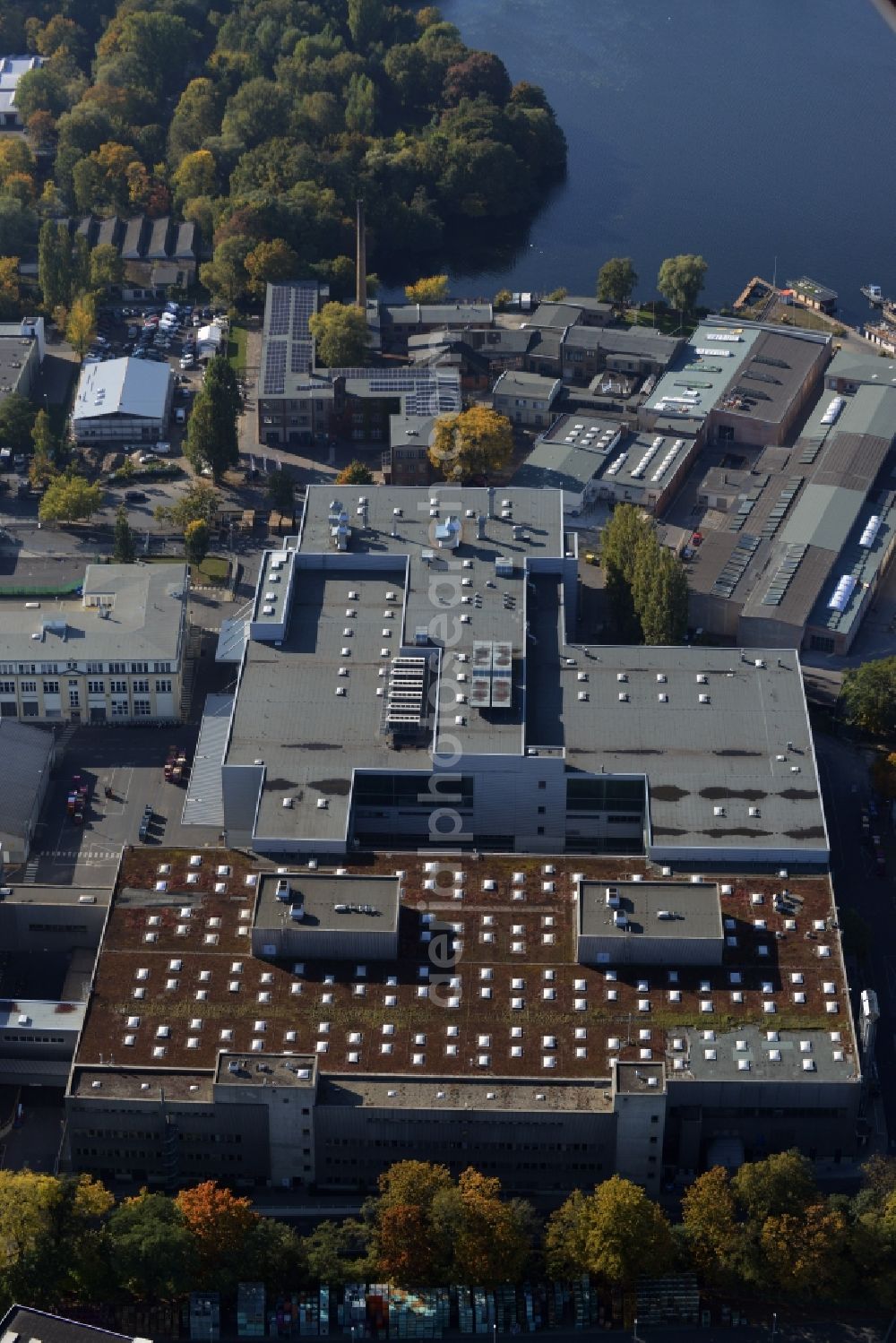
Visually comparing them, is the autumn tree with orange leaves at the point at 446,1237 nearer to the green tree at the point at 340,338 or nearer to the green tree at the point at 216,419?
the green tree at the point at 216,419

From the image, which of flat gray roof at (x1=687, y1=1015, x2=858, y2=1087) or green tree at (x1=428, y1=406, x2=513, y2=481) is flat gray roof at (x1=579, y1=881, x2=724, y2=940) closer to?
flat gray roof at (x1=687, y1=1015, x2=858, y2=1087)

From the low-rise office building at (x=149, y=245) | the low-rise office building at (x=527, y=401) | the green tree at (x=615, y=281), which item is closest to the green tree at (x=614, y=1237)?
the low-rise office building at (x=527, y=401)

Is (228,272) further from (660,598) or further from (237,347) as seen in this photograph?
(660,598)

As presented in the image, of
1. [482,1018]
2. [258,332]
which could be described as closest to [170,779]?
[482,1018]

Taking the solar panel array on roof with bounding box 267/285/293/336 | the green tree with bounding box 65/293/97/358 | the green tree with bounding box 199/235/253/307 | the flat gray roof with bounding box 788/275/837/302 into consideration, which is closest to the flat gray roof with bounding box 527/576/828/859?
the solar panel array on roof with bounding box 267/285/293/336

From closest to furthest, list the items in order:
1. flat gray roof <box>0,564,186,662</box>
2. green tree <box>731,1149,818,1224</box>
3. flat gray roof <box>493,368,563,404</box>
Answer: green tree <box>731,1149,818,1224</box>
flat gray roof <box>0,564,186,662</box>
flat gray roof <box>493,368,563,404</box>

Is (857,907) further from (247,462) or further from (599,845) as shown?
(247,462)

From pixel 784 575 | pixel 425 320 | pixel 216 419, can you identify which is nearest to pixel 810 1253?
pixel 784 575
